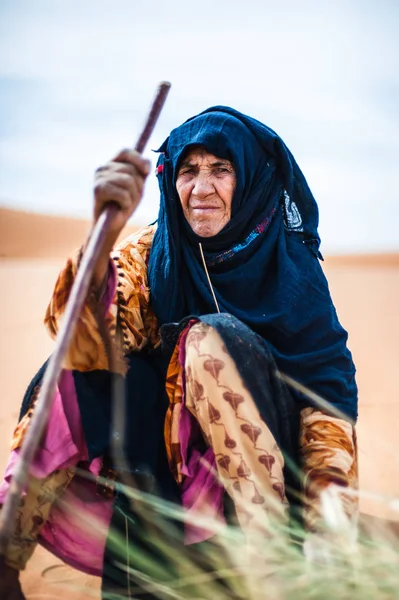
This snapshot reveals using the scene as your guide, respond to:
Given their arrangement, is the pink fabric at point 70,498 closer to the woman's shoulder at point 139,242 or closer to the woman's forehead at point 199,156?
the woman's shoulder at point 139,242

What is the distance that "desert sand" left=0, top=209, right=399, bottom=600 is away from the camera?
2936mm

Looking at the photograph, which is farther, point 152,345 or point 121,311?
point 152,345

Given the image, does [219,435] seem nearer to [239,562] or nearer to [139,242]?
[239,562]

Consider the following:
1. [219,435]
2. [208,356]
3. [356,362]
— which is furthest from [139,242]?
[356,362]

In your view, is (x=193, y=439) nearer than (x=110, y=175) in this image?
No

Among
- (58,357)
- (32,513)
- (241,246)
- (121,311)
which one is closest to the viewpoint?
(58,357)

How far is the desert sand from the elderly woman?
0.98ft

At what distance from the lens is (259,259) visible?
291 cm

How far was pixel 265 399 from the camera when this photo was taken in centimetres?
241

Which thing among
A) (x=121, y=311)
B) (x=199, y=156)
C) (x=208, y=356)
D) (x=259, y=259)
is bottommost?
(x=208, y=356)

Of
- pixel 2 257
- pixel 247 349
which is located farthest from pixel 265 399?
pixel 2 257

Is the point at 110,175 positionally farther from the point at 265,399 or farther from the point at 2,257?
the point at 2,257

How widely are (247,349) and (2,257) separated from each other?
21.3 metres

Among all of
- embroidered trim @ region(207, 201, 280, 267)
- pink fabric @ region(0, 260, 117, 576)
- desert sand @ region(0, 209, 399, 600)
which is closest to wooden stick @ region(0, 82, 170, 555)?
pink fabric @ region(0, 260, 117, 576)
